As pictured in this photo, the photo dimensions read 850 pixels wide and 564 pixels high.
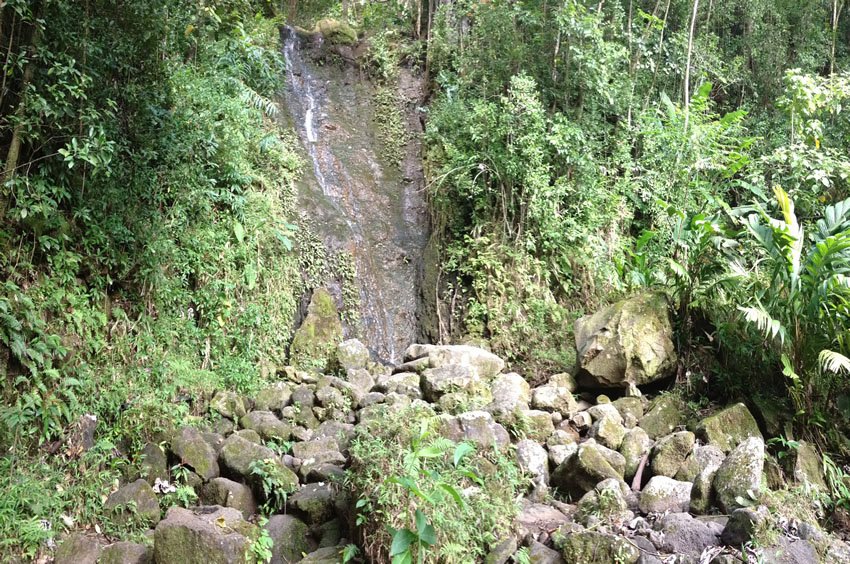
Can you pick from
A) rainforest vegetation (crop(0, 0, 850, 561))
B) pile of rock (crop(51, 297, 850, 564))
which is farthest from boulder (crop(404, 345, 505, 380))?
rainforest vegetation (crop(0, 0, 850, 561))

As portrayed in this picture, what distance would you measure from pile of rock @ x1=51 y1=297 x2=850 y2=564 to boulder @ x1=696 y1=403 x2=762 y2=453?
2 cm

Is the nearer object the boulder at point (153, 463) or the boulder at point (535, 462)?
the boulder at point (153, 463)

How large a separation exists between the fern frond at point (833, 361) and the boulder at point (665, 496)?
1.59 metres

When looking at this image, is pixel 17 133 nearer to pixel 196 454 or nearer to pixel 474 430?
pixel 196 454

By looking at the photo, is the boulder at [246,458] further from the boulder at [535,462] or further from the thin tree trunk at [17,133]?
the thin tree trunk at [17,133]

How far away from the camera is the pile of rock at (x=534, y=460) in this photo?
4.33 meters

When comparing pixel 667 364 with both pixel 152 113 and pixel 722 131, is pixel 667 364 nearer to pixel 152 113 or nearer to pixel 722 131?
pixel 722 131

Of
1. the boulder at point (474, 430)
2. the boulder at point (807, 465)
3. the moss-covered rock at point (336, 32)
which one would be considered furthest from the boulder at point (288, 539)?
the moss-covered rock at point (336, 32)

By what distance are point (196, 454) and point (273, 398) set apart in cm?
149

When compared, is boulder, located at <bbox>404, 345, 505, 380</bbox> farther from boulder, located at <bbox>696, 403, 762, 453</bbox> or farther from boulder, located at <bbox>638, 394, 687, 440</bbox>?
boulder, located at <bbox>696, 403, 762, 453</bbox>

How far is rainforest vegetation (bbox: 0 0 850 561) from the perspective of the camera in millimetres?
5387

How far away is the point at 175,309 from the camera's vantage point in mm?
6938

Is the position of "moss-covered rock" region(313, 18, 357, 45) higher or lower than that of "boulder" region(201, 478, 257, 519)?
higher

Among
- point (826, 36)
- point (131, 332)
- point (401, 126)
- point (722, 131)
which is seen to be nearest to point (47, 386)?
point (131, 332)
